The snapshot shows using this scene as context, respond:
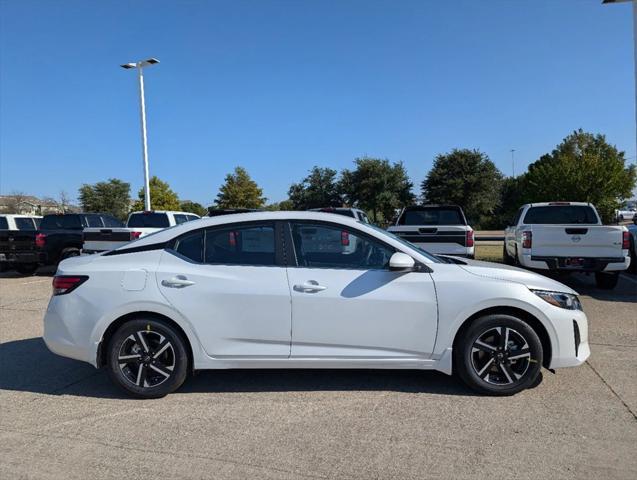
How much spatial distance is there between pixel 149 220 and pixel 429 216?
24.4 ft

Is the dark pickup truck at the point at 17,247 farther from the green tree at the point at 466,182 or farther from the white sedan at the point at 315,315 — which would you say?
the green tree at the point at 466,182

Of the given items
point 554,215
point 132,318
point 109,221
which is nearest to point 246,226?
point 132,318

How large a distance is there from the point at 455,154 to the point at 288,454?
42834 millimetres

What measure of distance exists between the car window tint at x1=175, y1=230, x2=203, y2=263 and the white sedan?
0.04 meters

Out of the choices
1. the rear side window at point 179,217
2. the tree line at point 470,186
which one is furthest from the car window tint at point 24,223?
the tree line at point 470,186

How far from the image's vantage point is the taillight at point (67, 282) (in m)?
4.34

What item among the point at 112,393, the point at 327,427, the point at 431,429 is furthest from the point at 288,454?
the point at 112,393

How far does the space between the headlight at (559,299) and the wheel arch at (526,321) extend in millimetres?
196

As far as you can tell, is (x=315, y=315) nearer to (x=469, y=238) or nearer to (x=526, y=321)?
(x=526, y=321)

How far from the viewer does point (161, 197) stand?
188 ft

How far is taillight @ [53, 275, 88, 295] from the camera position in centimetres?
434

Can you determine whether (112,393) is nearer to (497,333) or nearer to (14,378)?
(14,378)

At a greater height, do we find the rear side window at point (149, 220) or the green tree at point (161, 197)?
the green tree at point (161, 197)

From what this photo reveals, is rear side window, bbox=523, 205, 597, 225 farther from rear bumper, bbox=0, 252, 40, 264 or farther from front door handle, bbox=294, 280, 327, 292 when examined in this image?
rear bumper, bbox=0, 252, 40, 264
